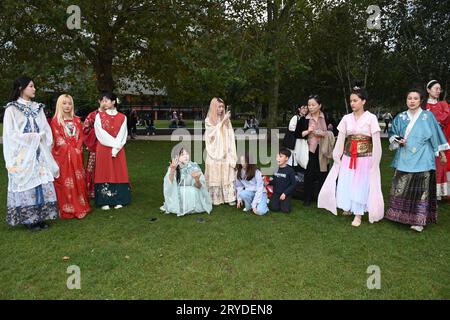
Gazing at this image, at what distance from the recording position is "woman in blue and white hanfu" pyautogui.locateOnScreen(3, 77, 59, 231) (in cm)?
518

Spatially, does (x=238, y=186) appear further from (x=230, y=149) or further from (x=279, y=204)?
(x=279, y=204)

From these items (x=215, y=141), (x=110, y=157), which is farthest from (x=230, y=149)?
(x=110, y=157)

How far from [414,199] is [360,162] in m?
0.90

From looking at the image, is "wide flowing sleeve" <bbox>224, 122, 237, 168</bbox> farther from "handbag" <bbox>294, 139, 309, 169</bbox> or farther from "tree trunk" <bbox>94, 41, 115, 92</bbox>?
"tree trunk" <bbox>94, 41, 115, 92</bbox>

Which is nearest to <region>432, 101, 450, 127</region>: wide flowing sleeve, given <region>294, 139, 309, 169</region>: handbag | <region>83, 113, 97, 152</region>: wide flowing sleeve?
<region>294, 139, 309, 169</region>: handbag

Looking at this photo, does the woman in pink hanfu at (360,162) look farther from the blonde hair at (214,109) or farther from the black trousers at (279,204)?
the blonde hair at (214,109)

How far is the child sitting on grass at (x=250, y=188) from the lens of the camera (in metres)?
6.23

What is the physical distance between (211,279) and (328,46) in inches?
754

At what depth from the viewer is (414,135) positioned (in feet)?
17.4

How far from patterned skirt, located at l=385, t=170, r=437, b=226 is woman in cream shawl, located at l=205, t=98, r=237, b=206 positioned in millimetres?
2675

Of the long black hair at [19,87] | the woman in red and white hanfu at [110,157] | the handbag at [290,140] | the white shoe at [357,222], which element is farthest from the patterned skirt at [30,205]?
the white shoe at [357,222]

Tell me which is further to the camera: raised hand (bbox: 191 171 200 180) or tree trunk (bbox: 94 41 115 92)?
tree trunk (bbox: 94 41 115 92)

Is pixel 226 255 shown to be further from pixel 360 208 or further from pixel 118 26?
pixel 118 26

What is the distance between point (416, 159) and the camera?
5.30 m
